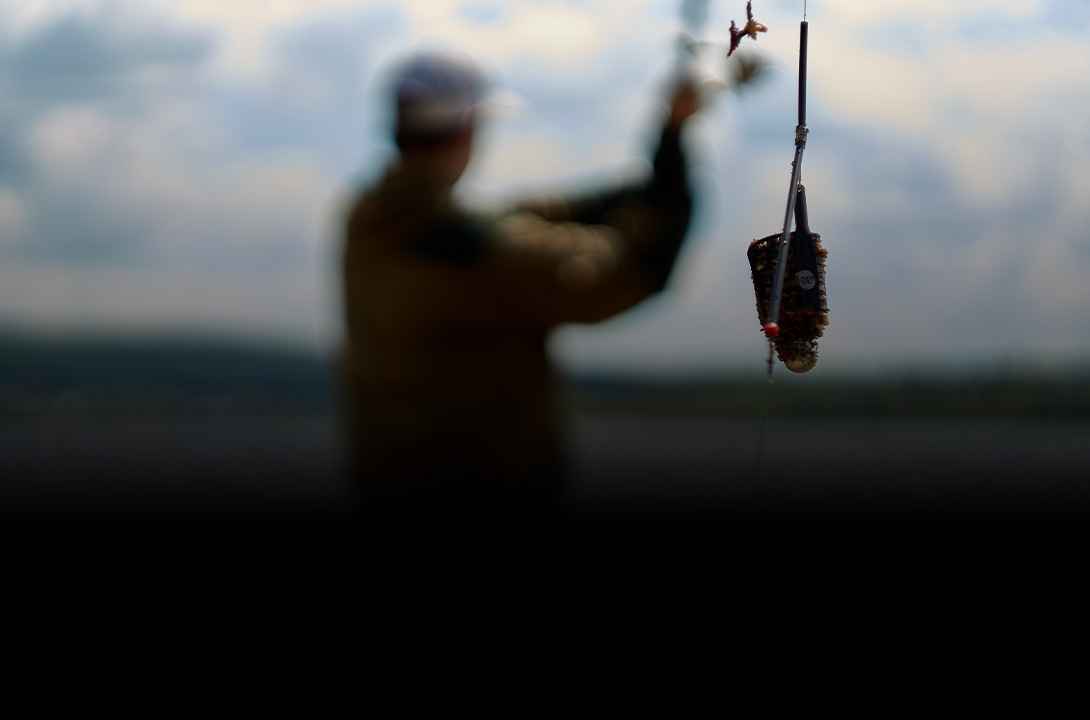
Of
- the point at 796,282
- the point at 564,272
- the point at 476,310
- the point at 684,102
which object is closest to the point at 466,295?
the point at 476,310

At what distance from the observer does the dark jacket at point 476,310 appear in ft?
7.80

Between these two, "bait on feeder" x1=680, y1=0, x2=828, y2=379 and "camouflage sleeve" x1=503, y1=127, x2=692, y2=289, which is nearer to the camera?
"camouflage sleeve" x1=503, y1=127, x2=692, y2=289

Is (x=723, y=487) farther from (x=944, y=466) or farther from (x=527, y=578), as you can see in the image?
(x=527, y=578)

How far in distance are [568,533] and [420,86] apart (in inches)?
35.2

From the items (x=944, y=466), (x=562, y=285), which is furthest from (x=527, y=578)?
(x=944, y=466)

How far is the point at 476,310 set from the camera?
2500mm

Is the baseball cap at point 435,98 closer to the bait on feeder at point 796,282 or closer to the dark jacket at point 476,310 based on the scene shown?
the dark jacket at point 476,310

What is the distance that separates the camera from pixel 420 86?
8.23 ft

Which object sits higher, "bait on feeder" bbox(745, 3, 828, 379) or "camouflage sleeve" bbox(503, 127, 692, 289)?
"camouflage sleeve" bbox(503, 127, 692, 289)

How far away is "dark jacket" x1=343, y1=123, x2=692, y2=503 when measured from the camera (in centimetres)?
238

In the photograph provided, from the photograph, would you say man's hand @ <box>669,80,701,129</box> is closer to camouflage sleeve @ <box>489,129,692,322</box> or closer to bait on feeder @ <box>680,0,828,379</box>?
camouflage sleeve @ <box>489,129,692,322</box>

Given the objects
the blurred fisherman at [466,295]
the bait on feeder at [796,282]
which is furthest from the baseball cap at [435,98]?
the bait on feeder at [796,282]

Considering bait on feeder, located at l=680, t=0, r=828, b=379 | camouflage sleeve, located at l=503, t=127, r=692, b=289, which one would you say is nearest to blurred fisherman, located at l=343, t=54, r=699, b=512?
camouflage sleeve, located at l=503, t=127, r=692, b=289

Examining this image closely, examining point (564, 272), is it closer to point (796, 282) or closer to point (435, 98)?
point (435, 98)
